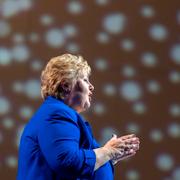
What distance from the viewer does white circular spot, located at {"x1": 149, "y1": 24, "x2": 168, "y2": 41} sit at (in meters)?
2.21

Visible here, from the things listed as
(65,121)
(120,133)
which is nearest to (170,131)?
(120,133)

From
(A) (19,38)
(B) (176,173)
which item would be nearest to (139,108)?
(B) (176,173)

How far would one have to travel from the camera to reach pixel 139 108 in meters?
2.19

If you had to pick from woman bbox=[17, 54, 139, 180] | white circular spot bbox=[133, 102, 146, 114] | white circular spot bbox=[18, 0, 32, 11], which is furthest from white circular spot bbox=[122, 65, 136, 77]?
woman bbox=[17, 54, 139, 180]

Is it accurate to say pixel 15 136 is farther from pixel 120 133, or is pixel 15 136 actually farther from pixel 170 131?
pixel 170 131

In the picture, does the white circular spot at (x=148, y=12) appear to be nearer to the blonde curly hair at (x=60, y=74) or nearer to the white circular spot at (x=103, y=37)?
the white circular spot at (x=103, y=37)

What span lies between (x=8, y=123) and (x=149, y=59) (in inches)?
30.9

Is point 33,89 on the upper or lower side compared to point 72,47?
lower

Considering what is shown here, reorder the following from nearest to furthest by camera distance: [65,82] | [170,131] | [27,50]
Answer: [65,82] → [170,131] → [27,50]

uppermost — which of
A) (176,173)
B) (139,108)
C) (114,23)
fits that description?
(114,23)

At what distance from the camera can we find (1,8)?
2.38m

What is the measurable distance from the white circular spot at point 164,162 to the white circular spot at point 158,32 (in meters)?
0.58

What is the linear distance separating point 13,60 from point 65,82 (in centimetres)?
105

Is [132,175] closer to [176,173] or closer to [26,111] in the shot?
[176,173]
